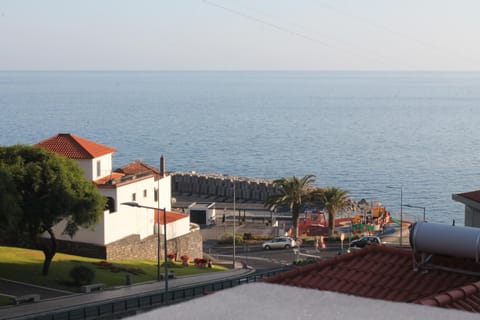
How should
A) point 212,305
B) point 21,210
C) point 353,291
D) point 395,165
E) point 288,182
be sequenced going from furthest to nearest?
point 395,165 < point 288,182 < point 21,210 < point 353,291 < point 212,305

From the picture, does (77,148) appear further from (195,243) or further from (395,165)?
(395,165)

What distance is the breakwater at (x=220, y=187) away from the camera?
122188mm

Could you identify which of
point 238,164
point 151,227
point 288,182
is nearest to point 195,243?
point 151,227

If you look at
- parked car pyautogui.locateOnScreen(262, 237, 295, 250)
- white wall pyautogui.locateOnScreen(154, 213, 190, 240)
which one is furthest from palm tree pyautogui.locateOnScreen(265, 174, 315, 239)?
white wall pyautogui.locateOnScreen(154, 213, 190, 240)

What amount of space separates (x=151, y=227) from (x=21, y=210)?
20670 millimetres

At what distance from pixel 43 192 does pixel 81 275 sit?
197 inches

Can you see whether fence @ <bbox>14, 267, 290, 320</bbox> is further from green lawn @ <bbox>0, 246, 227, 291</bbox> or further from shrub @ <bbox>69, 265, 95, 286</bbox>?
green lawn @ <bbox>0, 246, 227, 291</bbox>

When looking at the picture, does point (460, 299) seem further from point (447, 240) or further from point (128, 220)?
point (128, 220)

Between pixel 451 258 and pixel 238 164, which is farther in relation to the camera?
pixel 238 164

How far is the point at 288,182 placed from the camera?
85625 mm

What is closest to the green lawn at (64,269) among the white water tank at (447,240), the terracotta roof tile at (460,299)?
the white water tank at (447,240)

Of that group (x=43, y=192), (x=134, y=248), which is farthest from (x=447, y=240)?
(x=134, y=248)

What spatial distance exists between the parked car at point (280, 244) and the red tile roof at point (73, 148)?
18.7 meters

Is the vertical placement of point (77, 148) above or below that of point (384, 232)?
above
